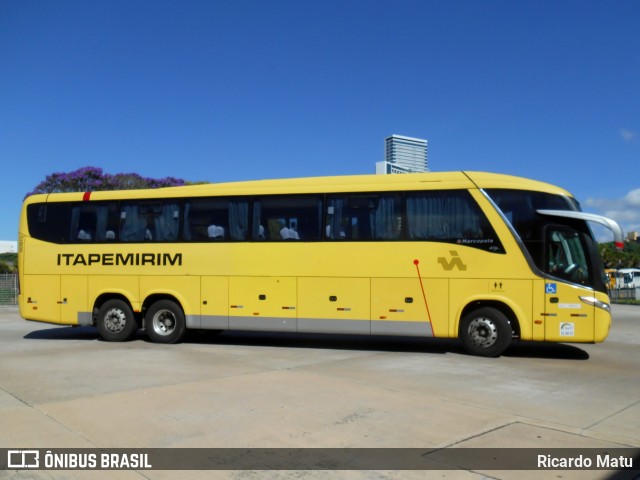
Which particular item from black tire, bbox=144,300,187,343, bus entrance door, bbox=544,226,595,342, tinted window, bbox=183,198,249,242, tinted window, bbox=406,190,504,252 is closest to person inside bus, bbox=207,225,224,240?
tinted window, bbox=183,198,249,242

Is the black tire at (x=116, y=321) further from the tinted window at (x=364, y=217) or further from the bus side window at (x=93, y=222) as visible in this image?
the tinted window at (x=364, y=217)

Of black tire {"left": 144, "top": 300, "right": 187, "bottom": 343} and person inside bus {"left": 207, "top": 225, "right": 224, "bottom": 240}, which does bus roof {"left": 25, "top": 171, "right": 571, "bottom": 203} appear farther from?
black tire {"left": 144, "top": 300, "right": 187, "bottom": 343}

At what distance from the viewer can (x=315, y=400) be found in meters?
7.66

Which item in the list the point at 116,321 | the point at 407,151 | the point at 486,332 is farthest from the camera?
the point at 407,151

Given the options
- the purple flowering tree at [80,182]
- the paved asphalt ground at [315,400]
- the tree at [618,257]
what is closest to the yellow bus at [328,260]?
the paved asphalt ground at [315,400]

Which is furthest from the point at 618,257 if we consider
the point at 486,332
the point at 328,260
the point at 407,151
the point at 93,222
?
the point at 93,222

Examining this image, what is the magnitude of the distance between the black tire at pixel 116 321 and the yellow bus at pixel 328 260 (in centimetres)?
3

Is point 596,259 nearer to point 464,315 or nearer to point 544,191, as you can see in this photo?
point 544,191

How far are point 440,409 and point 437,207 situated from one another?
540 cm

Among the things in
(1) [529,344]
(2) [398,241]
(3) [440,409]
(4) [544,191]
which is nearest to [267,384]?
(3) [440,409]

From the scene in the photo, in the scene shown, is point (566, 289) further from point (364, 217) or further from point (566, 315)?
point (364, 217)

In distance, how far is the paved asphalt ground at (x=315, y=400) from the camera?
19.4 feet

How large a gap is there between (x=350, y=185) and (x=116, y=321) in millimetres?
6491

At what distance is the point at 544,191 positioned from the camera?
37.6ft
